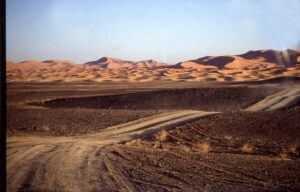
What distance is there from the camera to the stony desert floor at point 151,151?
483cm

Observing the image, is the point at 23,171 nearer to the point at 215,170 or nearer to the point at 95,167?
the point at 95,167

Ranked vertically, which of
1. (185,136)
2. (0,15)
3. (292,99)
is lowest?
(185,136)

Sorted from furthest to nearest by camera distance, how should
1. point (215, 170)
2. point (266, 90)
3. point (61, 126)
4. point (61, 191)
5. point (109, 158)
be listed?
point (266, 90) → point (61, 126) → point (109, 158) → point (215, 170) → point (61, 191)

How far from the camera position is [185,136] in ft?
33.6

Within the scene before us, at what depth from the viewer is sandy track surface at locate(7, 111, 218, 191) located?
4.69 meters

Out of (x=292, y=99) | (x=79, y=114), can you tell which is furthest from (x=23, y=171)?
(x=292, y=99)

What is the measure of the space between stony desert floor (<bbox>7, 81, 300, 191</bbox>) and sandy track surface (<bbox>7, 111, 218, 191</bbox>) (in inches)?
0.8

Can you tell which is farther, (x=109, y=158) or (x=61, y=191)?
(x=109, y=158)

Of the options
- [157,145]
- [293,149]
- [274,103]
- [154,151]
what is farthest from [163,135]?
[274,103]

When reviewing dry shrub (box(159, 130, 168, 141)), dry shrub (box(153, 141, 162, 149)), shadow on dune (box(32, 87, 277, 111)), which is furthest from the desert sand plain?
shadow on dune (box(32, 87, 277, 111))

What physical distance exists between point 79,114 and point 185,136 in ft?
26.4

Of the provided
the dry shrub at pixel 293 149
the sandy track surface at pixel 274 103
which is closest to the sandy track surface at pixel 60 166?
the dry shrub at pixel 293 149

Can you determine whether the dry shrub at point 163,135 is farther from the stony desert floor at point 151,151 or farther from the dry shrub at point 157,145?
the dry shrub at point 157,145

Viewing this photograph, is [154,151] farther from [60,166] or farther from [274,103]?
[274,103]
